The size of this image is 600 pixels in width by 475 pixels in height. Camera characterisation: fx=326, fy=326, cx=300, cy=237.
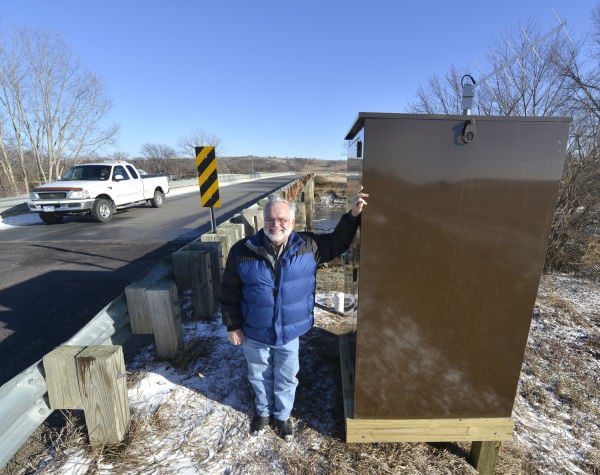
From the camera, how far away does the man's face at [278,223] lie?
204 cm

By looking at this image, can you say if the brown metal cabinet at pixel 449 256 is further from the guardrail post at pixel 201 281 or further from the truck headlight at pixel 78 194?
the truck headlight at pixel 78 194

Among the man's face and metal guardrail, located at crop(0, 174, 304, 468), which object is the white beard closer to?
the man's face

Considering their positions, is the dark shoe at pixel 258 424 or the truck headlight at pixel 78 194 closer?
the dark shoe at pixel 258 424

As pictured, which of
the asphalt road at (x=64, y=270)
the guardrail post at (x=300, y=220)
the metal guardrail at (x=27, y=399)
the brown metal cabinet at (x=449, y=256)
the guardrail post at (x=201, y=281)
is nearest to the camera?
the metal guardrail at (x=27, y=399)

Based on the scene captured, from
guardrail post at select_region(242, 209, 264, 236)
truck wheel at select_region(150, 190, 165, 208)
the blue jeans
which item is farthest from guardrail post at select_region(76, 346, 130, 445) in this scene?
truck wheel at select_region(150, 190, 165, 208)

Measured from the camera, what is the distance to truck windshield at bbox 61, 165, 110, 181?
449 inches

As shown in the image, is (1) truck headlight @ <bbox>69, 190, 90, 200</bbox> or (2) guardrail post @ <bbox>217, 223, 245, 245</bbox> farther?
(1) truck headlight @ <bbox>69, 190, 90, 200</bbox>

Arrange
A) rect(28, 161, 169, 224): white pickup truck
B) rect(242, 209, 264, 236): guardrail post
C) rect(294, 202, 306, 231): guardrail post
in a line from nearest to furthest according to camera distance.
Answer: rect(242, 209, 264, 236): guardrail post, rect(294, 202, 306, 231): guardrail post, rect(28, 161, 169, 224): white pickup truck

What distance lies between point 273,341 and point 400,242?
1.05m

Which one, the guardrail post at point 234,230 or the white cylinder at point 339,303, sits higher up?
the guardrail post at point 234,230

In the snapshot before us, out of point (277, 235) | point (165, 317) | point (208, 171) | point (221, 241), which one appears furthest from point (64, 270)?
point (277, 235)

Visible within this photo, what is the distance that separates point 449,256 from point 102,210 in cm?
1149

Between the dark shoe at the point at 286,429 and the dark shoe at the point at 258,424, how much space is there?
100 millimetres

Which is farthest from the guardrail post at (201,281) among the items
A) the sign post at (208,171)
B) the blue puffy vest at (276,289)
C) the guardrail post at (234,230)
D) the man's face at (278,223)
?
the man's face at (278,223)
